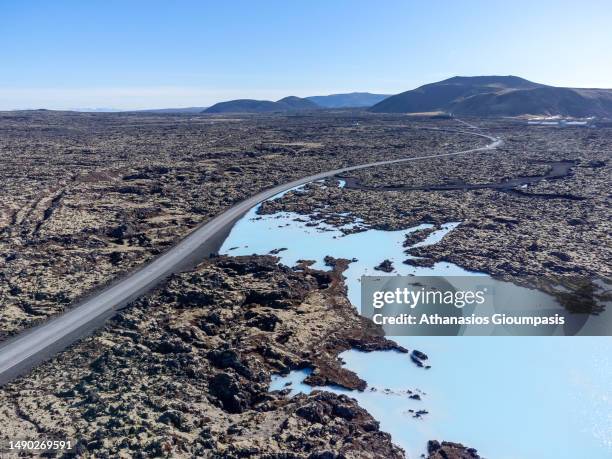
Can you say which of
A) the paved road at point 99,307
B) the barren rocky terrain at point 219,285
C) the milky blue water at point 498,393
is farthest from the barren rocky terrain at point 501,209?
the paved road at point 99,307

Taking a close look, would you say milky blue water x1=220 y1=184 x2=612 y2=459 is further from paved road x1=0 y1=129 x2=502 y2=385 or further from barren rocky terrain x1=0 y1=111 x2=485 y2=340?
barren rocky terrain x1=0 y1=111 x2=485 y2=340

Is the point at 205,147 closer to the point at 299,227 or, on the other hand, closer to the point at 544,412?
the point at 299,227

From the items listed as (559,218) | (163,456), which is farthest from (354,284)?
(559,218)

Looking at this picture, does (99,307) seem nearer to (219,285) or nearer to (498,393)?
(219,285)
